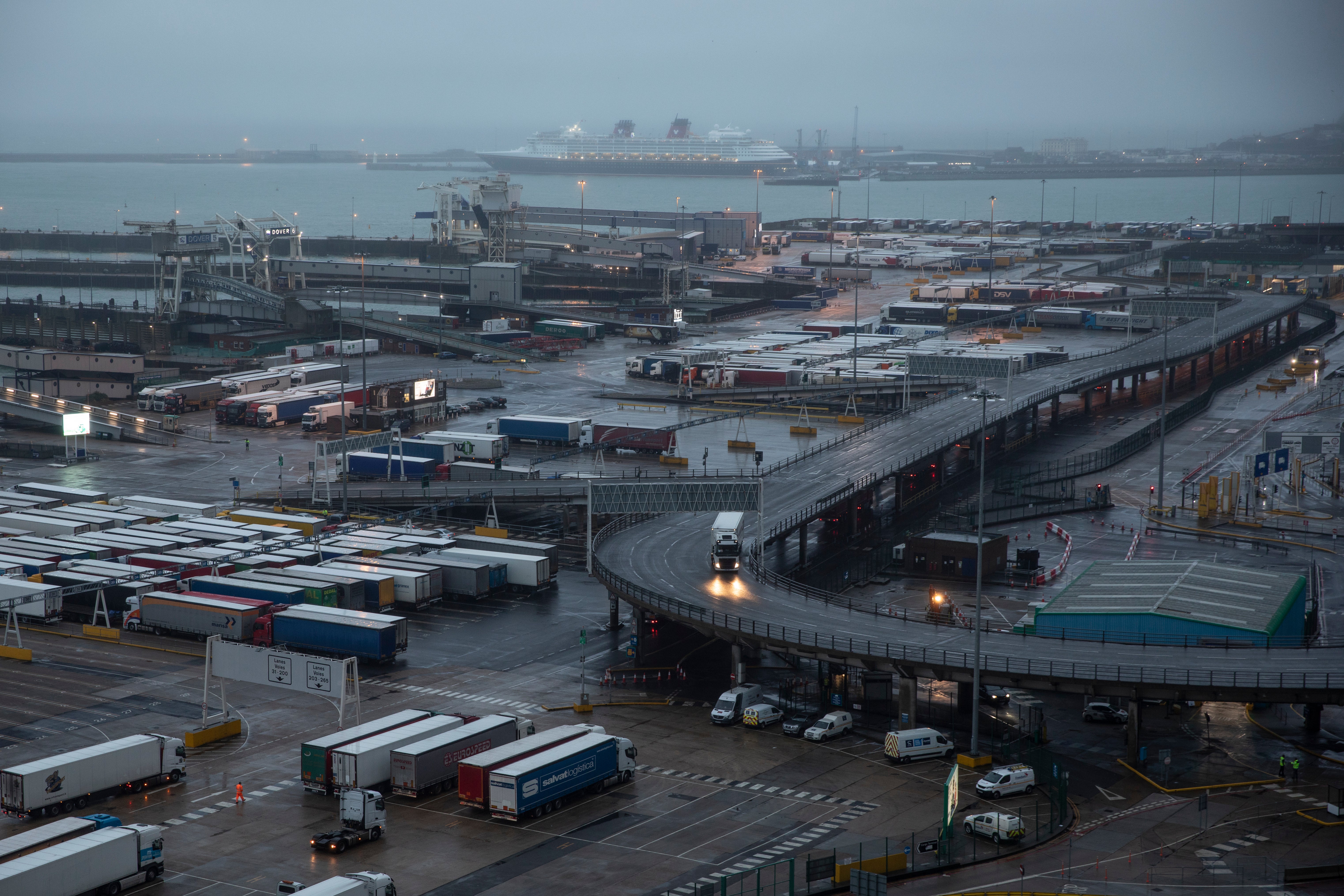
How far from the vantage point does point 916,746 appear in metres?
40.3

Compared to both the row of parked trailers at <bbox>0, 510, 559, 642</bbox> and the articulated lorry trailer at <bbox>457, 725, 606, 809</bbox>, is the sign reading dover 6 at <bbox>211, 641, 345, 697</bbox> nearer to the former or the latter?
the articulated lorry trailer at <bbox>457, 725, 606, 809</bbox>

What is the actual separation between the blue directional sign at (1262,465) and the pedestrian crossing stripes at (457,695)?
41.3m

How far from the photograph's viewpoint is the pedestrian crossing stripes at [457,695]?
44938mm

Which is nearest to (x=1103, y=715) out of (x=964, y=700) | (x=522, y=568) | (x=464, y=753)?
(x=964, y=700)

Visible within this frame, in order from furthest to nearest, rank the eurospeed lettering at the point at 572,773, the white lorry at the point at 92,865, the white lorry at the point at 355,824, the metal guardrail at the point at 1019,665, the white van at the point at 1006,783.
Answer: the metal guardrail at the point at 1019,665
the white van at the point at 1006,783
the eurospeed lettering at the point at 572,773
the white lorry at the point at 355,824
the white lorry at the point at 92,865

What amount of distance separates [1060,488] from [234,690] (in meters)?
48.2

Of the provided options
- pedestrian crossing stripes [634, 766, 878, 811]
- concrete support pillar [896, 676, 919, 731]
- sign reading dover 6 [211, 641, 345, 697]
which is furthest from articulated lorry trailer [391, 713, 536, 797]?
concrete support pillar [896, 676, 919, 731]

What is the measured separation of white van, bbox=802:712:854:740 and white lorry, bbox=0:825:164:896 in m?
18.3

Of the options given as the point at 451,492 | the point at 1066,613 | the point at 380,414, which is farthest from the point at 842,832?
the point at 380,414

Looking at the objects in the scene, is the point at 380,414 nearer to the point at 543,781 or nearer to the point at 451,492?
the point at 451,492

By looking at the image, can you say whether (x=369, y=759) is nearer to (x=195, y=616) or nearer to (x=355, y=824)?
(x=355, y=824)

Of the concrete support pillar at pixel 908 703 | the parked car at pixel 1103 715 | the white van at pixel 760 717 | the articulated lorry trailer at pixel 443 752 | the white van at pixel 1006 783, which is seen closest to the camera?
the white van at pixel 1006 783

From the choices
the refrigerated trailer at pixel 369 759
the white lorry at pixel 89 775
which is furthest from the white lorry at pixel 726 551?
the white lorry at pixel 89 775

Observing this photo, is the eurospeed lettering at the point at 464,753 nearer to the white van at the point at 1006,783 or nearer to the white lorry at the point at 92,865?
the white lorry at the point at 92,865
